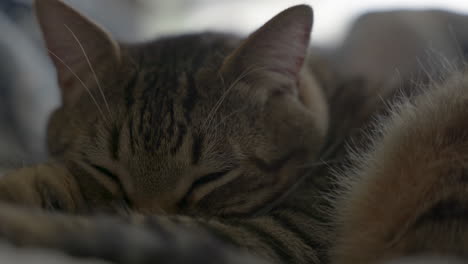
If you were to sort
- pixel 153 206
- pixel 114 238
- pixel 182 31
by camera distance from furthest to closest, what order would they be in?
1. pixel 182 31
2. pixel 153 206
3. pixel 114 238

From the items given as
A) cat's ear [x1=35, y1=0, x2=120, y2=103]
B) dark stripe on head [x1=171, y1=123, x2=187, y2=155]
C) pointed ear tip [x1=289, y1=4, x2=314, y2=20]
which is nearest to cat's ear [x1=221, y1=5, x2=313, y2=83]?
pointed ear tip [x1=289, y1=4, x2=314, y2=20]

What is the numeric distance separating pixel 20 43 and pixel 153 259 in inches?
51.9

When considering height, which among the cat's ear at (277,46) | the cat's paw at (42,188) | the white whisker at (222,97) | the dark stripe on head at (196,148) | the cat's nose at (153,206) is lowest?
the cat's nose at (153,206)

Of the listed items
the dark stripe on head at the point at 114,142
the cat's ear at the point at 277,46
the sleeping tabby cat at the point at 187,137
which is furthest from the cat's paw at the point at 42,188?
the cat's ear at the point at 277,46

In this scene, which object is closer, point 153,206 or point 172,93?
point 153,206

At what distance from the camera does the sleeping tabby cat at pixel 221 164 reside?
0.63 metres

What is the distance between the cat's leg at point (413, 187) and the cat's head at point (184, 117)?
200 mm

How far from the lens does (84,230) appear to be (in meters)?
0.59

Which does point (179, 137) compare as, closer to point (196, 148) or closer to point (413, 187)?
point (196, 148)

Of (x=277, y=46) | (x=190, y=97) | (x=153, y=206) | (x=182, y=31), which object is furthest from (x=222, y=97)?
(x=182, y=31)

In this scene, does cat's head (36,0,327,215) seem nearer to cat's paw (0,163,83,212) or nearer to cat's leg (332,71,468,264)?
cat's paw (0,163,83,212)

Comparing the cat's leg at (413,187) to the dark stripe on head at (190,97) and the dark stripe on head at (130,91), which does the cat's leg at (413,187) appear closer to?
the dark stripe on head at (190,97)

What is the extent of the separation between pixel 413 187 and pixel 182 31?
49.9 inches

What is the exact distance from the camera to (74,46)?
106 cm
